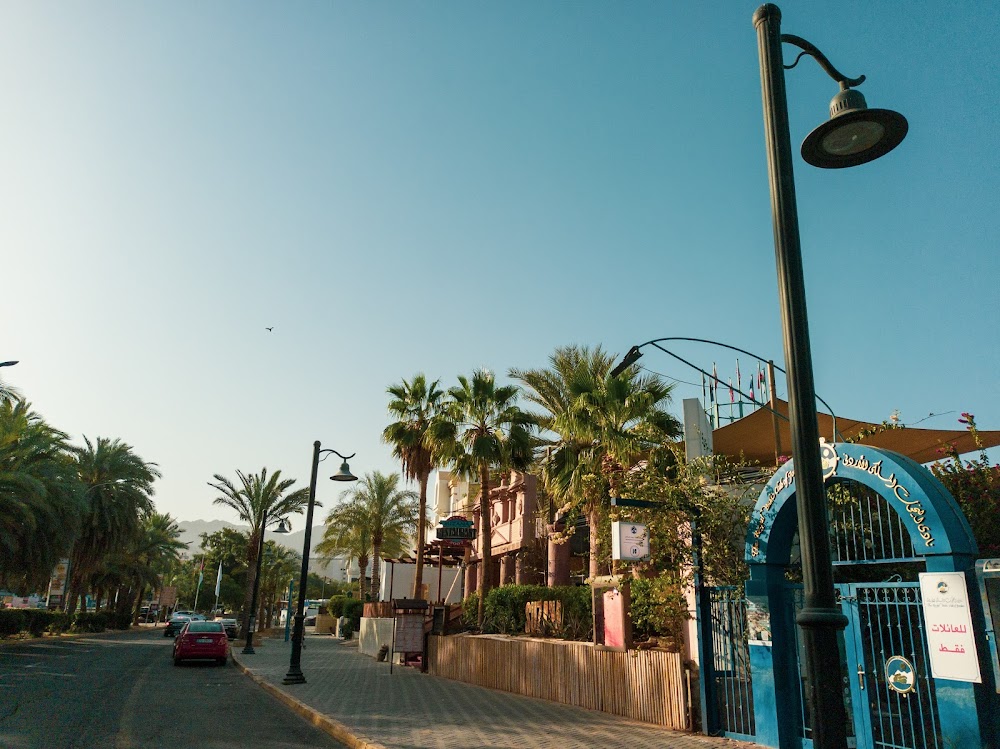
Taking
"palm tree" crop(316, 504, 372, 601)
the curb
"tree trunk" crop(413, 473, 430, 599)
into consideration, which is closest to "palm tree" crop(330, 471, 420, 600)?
"palm tree" crop(316, 504, 372, 601)

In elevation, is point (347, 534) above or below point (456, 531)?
above

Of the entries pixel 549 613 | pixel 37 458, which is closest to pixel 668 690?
pixel 549 613

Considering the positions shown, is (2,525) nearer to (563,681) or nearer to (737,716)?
(563,681)

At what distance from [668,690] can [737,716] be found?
1.17 metres

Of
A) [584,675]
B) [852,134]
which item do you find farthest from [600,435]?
[852,134]

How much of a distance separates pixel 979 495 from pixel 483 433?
16638mm

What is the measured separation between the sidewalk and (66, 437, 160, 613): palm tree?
89.5ft

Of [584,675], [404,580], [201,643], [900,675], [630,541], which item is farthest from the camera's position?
[404,580]

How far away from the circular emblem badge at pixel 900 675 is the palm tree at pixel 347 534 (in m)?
42.9

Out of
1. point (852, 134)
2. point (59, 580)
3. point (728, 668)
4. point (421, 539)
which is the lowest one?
point (728, 668)

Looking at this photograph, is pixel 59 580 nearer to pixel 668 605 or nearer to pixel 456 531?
pixel 456 531

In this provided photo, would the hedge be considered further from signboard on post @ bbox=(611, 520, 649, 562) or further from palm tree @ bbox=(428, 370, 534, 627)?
signboard on post @ bbox=(611, 520, 649, 562)

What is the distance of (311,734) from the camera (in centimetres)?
1184

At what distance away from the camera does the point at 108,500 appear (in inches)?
1679
